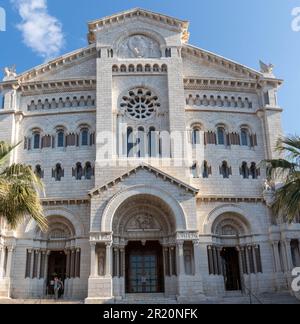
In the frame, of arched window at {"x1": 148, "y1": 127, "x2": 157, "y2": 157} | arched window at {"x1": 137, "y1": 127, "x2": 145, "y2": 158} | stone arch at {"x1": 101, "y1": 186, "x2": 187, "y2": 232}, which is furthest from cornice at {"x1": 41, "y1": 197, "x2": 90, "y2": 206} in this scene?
arched window at {"x1": 148, "y1": 127, "x2": 157, "y2": 157}

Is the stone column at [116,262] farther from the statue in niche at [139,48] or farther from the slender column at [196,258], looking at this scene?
the statue in niche at [139,48]

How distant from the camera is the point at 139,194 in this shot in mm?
28938

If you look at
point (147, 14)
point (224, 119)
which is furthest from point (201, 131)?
point (147, 14)

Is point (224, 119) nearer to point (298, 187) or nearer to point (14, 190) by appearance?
point (298, 187)

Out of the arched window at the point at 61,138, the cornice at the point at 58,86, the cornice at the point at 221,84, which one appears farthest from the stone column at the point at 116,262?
the cornice at the point at 221,84

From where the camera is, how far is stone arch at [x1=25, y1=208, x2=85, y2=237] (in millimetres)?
29922

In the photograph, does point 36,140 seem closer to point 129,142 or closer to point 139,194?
point 129,142

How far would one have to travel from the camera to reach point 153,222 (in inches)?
1205

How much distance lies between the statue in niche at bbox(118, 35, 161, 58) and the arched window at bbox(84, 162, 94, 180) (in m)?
9.80

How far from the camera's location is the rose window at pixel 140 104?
33375 millimetres

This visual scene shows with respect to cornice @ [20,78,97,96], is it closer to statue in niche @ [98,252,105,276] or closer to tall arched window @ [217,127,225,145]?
tall arched window @ [217,127,225,145]

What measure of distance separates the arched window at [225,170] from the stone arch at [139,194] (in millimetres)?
5418

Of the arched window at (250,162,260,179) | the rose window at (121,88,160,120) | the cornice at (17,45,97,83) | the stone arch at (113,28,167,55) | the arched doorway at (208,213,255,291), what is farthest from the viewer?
the stone arch at (113,28,167,55)

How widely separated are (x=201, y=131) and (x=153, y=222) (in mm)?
8284
